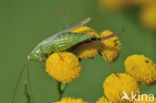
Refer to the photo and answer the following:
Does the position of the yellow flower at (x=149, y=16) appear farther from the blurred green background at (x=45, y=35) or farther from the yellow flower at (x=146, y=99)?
the yellow flower at (x=146, y=99)

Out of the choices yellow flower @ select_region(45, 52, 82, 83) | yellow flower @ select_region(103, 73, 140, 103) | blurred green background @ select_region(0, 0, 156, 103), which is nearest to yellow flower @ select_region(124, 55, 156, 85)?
yellow flower @ select_region(103, 73, 140, 103)

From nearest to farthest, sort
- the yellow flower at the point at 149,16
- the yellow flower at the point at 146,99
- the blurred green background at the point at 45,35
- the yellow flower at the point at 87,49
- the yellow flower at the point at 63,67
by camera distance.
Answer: the yellow flower at the point at 146,99, the yellow flower at the point at 63,67, the yellow flower at the point at 87,49, the yellow flower at the point at 149,16, the blurred green background at the point at 45,35

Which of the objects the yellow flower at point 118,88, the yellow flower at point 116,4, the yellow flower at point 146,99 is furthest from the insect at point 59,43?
the yellow flower at point 116,4

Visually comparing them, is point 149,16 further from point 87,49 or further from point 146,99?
point 146,99

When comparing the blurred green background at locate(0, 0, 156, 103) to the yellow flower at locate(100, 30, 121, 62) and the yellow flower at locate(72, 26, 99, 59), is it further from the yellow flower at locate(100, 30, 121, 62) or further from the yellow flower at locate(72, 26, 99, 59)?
the yellow flower at locate(72, 26, 99, 59)

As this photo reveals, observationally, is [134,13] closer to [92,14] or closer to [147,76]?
[147,76]

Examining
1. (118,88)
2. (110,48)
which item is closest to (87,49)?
Answer: (110,48)
